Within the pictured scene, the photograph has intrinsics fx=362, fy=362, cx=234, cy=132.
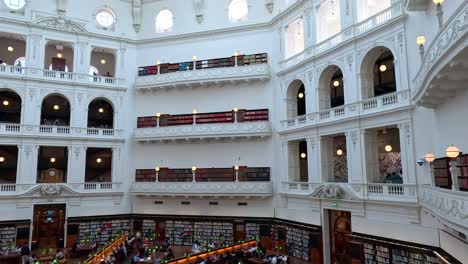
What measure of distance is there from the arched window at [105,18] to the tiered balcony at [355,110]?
1357 centimetres

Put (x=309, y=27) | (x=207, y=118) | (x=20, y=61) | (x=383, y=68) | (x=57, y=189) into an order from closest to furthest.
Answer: (x=383, y=68) → (x=309, y=27) → (x=57, y=189) → (x=207, y=118) → (x=20, y=61)

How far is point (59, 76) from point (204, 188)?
11.0m

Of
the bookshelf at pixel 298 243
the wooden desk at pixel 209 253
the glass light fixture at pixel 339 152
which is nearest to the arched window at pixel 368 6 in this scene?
the glass light fixture at pixel 339 152

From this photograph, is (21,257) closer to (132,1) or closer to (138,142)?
(138,142)

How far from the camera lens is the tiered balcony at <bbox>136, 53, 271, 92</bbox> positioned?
21.4 m

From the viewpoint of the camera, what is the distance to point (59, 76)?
2175 cm

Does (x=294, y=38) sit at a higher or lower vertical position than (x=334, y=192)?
higher

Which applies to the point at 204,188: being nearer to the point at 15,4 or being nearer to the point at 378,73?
the point at 378,73

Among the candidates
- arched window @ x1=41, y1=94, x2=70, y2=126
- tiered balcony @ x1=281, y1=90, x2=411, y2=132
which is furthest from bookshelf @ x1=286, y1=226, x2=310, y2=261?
arched window @ x1=41, y1=94, x2=70, y2=126

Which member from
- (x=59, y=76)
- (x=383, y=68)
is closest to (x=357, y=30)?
(x=383, y=68)

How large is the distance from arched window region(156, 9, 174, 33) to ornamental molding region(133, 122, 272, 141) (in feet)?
23.1

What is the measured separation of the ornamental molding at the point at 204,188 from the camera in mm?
20078

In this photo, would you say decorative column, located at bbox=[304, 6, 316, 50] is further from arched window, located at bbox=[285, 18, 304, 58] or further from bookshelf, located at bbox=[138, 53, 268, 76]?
bookshelf, located at bbox=[138, 53, 268, 76]

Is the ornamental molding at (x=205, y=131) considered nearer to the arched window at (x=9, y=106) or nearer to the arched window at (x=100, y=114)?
the arched window at (x=100, y=114)
